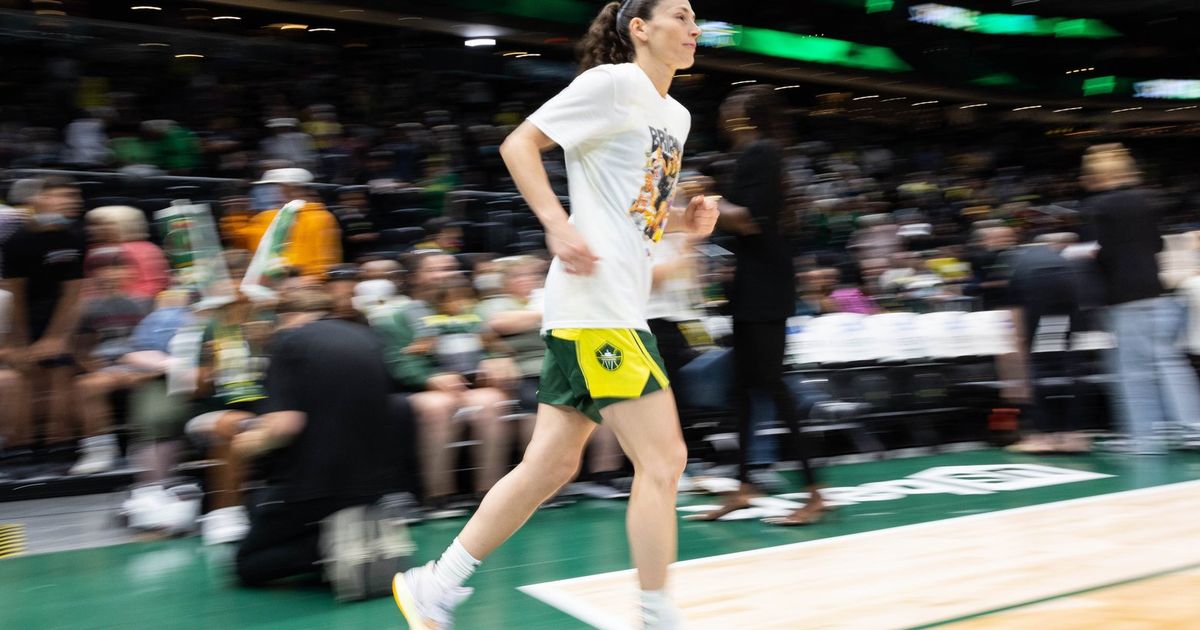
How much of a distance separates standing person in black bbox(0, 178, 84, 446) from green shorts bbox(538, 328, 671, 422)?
14.2ft

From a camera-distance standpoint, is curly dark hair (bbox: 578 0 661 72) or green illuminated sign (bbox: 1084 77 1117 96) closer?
curly dark hair (bbox: 578 0 661 72)

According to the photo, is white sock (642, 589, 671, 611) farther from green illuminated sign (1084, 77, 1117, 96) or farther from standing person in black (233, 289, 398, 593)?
green illuminated sign (1084, 77, 1117, 96)

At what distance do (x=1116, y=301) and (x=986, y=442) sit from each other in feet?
4.63

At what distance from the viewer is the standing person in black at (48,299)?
5.67m

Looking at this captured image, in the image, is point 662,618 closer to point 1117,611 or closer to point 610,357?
point 610,357

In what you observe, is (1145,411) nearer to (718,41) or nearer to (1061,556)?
(1061,556)

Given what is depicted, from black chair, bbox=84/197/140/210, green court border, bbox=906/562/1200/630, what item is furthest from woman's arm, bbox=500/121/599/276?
black chair, bbox=84/197/140/210

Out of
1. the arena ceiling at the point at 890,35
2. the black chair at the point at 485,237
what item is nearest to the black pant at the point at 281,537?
the black chair at the point at 485,237

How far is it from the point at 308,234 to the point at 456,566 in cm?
409

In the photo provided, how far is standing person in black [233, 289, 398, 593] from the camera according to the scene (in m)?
→ 3.41

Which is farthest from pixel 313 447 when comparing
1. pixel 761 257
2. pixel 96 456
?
pixel 96 456

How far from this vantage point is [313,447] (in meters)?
3.45

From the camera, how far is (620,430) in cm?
238

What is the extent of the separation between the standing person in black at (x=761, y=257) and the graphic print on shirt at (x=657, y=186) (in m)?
1.70
